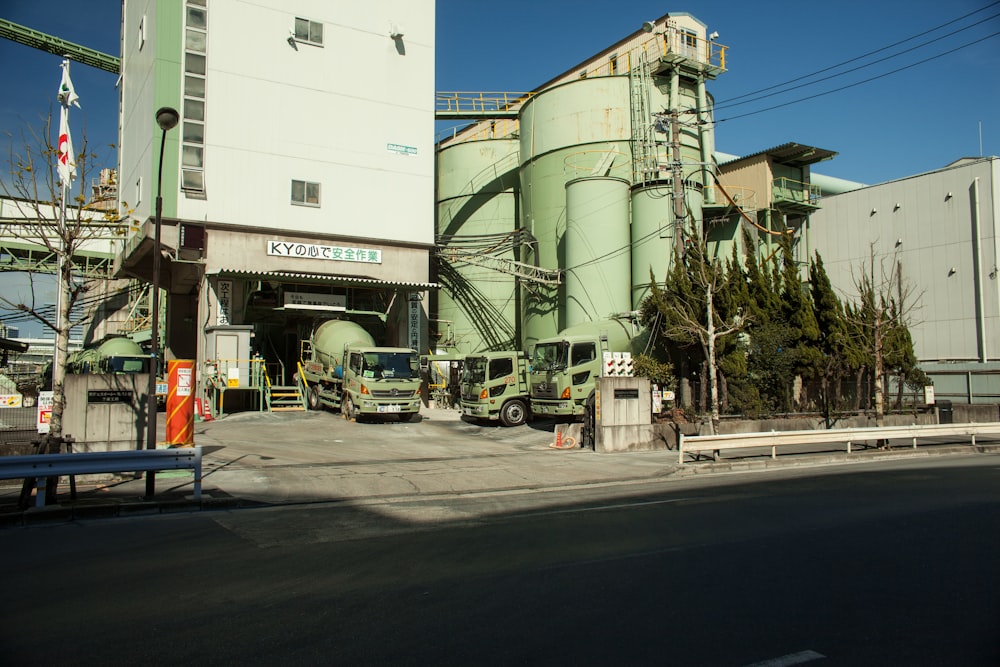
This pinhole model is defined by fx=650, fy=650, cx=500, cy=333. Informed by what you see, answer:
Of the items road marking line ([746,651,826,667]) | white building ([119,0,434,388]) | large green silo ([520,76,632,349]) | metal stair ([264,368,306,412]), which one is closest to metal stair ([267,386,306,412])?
metal stair ([264,368,306,412])

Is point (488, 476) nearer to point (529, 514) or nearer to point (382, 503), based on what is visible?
point (382, 503)

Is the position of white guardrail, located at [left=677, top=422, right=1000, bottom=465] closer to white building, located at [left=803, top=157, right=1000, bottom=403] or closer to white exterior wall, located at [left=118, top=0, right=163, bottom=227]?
white building, located at [left=803, top=157, right=1000, bottom=403]

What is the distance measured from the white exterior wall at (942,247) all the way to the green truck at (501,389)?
20049 mm

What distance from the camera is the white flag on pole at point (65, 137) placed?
1282 cm

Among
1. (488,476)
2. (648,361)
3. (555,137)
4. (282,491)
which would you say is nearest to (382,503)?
(282,491)

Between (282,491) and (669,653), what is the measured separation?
8681 millimetres

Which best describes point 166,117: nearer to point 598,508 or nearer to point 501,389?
point 598,508

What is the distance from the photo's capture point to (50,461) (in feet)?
28.9

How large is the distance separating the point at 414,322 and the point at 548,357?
498 inches

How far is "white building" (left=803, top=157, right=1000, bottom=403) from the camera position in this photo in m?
31.3

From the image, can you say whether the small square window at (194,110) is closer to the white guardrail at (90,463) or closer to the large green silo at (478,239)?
the large green silo at (478,239)

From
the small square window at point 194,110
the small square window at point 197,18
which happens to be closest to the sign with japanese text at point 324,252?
the small square window at point 194,110

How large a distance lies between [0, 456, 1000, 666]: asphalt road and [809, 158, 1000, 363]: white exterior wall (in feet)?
92.7

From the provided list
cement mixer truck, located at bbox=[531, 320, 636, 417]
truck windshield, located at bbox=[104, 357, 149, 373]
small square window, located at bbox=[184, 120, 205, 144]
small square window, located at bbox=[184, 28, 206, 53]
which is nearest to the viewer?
cement mixer truck, located at bbox=[531, 320, 636, 417]
